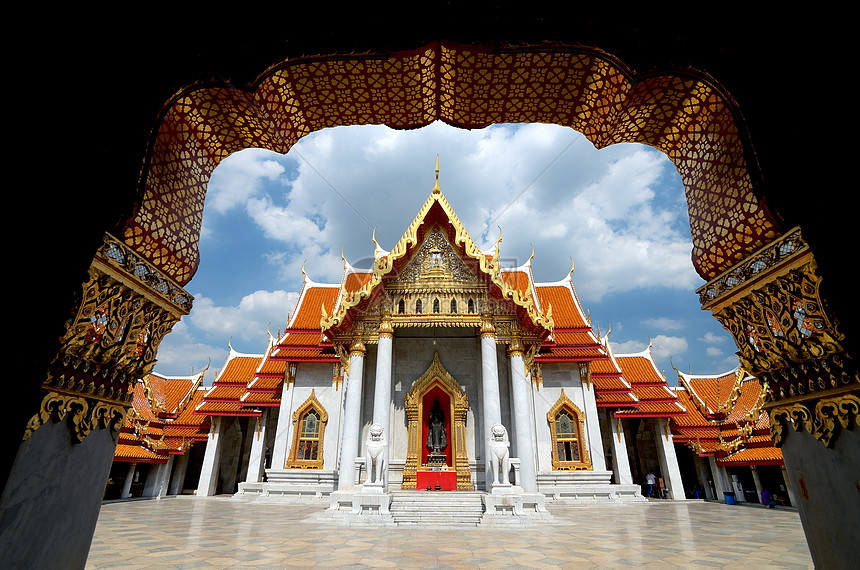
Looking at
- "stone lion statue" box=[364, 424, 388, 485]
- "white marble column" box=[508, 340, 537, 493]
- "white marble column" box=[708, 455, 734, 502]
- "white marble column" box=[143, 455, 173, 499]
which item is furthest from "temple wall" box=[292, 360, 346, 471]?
"white marble column" box=[708, 455, 734, 502]

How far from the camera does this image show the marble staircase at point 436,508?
8648 millimetres

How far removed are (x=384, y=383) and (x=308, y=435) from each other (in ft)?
15.9

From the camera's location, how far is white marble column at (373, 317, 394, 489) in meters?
9.91

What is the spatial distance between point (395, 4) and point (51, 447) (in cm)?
314

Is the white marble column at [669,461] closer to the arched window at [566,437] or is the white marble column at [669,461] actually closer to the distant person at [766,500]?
the distant person at [766,500]

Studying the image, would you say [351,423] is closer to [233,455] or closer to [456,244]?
[456,244]

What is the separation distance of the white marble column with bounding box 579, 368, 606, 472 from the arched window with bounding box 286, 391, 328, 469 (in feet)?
28.0

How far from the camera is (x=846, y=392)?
82.9 inches

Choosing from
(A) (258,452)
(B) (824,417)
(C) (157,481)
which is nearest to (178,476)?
(C) (157,481)

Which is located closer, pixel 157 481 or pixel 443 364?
pixel 443 364

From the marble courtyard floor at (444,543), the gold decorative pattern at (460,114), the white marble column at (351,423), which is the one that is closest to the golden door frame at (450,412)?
the white marble column at (351,423)

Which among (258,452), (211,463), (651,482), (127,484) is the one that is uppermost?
(258,452)

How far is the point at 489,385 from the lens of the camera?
10102mm

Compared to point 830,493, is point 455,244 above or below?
above
